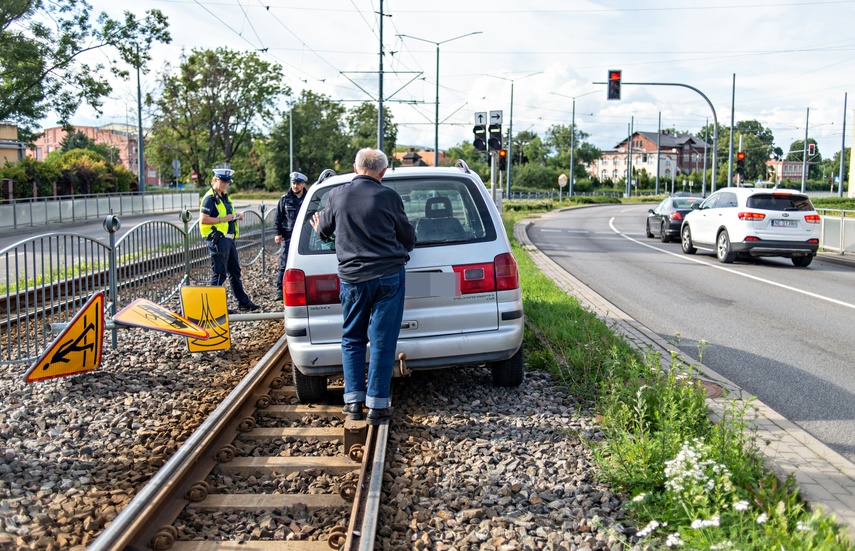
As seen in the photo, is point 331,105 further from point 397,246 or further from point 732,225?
point 397,246

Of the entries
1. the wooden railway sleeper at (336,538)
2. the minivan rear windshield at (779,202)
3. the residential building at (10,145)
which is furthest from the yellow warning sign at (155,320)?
the residential building at (10,145)

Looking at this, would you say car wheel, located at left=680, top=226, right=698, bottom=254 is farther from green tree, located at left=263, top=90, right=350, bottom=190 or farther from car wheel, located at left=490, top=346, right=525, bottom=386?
green tree, located at left=263, top=90, right=350, bottom=190

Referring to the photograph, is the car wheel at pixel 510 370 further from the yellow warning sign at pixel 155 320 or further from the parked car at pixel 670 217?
the parked car at pixel 670 217

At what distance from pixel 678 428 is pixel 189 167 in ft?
259

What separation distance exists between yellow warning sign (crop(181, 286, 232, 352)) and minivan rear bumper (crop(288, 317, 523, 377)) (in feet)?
8.25

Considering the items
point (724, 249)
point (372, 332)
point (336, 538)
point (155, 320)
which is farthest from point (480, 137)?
point (336, 538)

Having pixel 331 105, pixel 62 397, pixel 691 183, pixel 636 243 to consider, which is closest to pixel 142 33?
pixel 636 243

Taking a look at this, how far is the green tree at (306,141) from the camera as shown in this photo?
9250 cm

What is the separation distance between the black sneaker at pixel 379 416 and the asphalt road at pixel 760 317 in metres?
2.14

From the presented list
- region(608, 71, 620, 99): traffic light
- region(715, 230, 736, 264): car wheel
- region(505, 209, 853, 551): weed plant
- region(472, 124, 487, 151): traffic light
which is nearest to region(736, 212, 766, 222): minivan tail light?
region(715, 230, 736, 264): car wheel

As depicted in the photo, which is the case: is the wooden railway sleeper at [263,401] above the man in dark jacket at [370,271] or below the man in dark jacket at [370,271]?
below

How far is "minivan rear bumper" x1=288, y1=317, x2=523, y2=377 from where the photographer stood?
5.61 meters

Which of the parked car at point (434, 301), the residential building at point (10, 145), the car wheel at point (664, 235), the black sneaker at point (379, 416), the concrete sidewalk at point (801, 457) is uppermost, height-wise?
the residential building at point (10, 145)

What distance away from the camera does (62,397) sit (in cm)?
616
